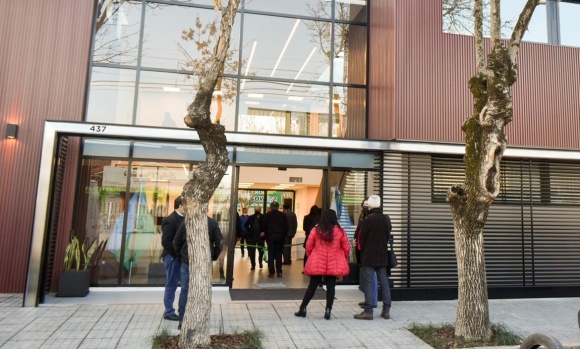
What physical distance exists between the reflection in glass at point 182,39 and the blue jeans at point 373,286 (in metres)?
5.19

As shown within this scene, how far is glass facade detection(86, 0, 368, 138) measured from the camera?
8383mm

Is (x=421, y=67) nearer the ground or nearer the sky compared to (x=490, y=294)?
nearer the sky

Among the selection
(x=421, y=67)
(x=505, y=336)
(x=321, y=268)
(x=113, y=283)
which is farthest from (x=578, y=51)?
(x=113, y=283)

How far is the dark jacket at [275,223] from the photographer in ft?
33.3

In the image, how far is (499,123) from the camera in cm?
521

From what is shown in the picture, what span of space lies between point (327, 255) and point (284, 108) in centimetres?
408

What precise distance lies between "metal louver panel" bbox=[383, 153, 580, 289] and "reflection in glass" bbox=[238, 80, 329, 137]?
193cm

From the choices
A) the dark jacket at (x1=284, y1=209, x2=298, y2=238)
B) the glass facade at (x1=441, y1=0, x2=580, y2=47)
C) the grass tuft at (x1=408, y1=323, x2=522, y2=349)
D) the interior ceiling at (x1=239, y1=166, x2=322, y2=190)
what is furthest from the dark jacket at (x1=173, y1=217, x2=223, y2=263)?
the glass facade at (x1=441, y1=0, x2=580, y2=47)

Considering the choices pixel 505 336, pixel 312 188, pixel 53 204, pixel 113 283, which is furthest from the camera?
pixel 312 188

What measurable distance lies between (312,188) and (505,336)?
29.0ft

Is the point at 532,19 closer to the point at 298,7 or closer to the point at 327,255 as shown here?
the point at 298,7

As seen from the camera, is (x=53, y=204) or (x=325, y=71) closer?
(x=53, y=204)

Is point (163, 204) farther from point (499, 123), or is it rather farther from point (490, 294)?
point (490, 294)

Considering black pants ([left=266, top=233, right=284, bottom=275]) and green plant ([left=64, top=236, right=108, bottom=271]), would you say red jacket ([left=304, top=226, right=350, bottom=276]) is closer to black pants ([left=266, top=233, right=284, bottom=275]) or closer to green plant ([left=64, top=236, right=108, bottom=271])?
black pants ([left=266, top=233, right=284, bottom=275])
